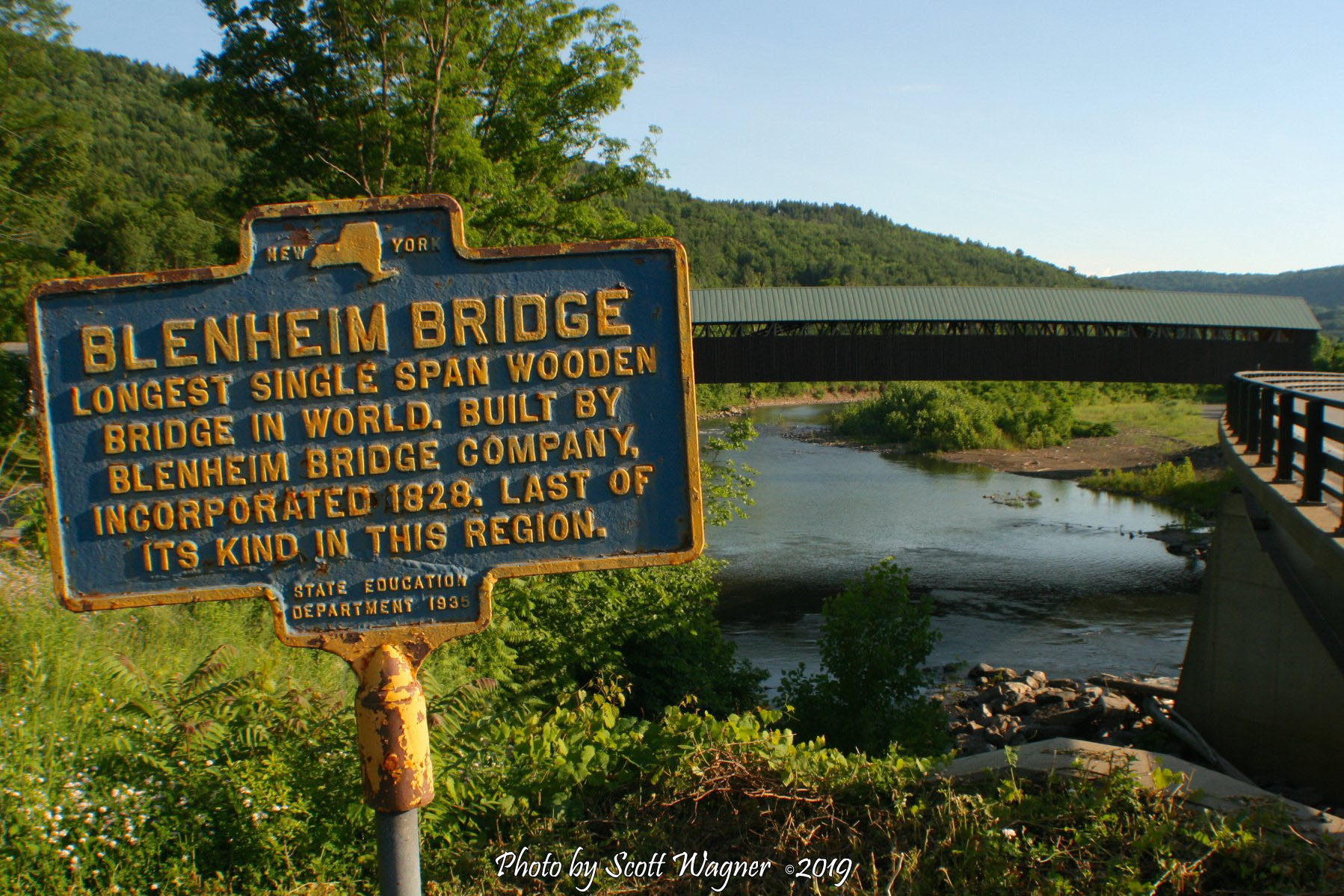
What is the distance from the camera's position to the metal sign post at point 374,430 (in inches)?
116

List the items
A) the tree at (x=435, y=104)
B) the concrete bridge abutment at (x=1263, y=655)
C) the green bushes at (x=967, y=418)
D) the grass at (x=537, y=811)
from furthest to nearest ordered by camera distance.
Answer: the green bushes at (x=967, y=418), the tree at (x=435, y=104), the concrete bridge abutment at (x=1263, y=655), the grass at (x=537, y=811)

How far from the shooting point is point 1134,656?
15.8 meters

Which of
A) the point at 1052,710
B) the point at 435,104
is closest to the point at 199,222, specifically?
the point at 435,104

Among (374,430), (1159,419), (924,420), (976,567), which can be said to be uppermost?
(374,430)

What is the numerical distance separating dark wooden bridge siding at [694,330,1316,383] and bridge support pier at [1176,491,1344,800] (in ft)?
40.5

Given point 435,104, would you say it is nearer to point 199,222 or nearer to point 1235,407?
point 1235,407

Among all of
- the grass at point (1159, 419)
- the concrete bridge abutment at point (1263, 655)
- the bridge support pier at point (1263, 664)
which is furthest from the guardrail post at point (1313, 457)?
the grass at point (1159, 419)

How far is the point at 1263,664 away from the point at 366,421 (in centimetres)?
991

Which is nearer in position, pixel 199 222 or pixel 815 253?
pixel 199 222

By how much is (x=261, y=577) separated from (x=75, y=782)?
1.54 meters

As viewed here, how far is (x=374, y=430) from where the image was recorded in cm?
300

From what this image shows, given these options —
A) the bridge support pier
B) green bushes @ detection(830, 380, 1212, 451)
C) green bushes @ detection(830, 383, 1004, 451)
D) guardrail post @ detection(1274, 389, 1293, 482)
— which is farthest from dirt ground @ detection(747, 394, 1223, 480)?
guardrail post @ detection(1274, 389, 1293, 482)

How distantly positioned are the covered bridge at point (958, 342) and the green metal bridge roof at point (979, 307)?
0.04 m

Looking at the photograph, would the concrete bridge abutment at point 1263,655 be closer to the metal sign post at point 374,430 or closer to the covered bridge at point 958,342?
the metal sign post at point 374,430
